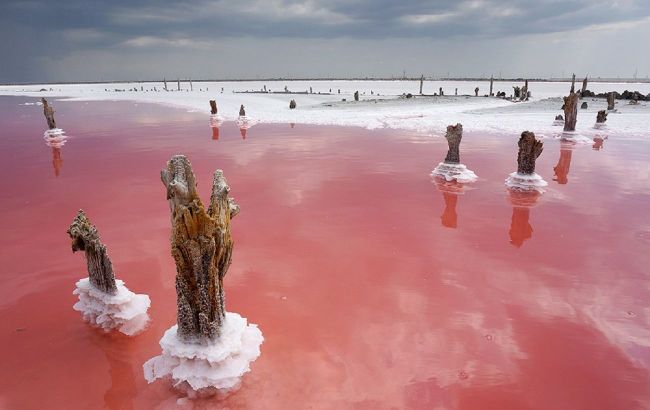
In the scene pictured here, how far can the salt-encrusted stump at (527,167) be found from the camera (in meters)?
13.1

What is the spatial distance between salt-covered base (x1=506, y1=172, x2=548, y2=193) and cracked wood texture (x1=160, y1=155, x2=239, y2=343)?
11045mm

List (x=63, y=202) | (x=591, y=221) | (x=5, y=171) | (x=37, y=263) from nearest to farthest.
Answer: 1. (x=37, y=263)
2. (x=591, y=221)
3. (x=63, y=202)
4. (x=5, y=171)

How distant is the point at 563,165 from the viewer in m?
17.2

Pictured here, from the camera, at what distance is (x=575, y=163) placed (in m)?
17.5

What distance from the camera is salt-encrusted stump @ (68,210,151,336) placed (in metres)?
6.05

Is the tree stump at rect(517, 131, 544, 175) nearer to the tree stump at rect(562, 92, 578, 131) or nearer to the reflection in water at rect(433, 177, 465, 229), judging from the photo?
the reflection in water at rect(433, 177, 465, 229)

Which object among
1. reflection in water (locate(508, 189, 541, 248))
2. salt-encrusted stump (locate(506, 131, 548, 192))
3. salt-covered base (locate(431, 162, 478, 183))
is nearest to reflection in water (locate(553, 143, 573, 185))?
salt-encrusted stump (locate(506, 131, 548, 192))

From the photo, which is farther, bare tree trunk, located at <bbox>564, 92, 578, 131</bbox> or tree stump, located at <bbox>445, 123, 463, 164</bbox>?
bare tree trunk, located at <bbox>564, 92, 578, 131</bbox>

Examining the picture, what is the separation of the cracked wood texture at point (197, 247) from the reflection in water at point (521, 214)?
7152mm

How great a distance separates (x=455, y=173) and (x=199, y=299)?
11620 mm

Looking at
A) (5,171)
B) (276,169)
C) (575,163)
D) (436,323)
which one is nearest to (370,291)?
(436,323)

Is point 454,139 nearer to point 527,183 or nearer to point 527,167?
point 527,167

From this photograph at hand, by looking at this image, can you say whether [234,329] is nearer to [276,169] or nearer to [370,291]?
[370,291]

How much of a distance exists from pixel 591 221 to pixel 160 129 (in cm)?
2680
